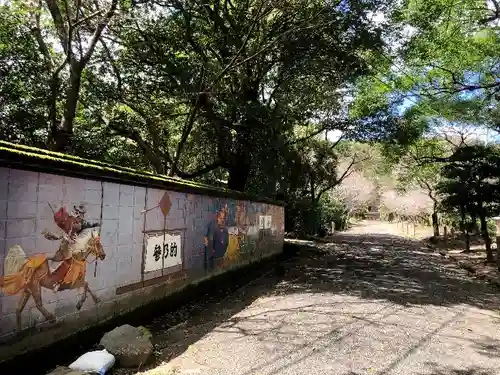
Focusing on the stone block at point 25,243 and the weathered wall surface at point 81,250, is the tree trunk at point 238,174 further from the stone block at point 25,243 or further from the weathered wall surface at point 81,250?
the stone block at point 25,243

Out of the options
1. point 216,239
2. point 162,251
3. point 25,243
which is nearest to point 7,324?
point 25,243

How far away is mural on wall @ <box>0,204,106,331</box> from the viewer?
165 inches

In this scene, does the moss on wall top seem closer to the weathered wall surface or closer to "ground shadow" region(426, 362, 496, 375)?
the weathered wall surface

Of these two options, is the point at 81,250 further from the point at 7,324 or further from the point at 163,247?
the point at 163,247

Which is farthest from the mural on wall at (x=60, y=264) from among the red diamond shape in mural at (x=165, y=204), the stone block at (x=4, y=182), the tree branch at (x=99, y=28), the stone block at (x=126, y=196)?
the tree branch at (x=99, y=28)

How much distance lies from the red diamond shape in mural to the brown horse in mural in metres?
1.80

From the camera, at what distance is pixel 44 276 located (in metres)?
4.59

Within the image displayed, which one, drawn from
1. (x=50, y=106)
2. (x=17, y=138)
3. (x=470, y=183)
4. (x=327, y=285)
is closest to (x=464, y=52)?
(x=470, y=183)

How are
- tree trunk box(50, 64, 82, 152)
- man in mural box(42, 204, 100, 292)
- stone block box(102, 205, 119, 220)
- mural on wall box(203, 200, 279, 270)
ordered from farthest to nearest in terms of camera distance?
tree trunk box(50, 64, 82, 152), mural on wall box(203, 200, 279, 270), stone block box(102, 205, 119, 220), man in mural box(42, 204, 100, 292)

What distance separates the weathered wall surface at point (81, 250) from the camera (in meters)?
4.20

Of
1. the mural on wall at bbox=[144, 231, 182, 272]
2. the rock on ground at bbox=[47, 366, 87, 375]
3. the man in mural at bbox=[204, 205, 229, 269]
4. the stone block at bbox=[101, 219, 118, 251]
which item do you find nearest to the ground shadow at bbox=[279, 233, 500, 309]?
the man in mural at bbox=[204, 205, 229, 269]

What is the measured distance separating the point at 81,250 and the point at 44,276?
0.65m

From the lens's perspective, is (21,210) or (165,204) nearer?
(21,210)

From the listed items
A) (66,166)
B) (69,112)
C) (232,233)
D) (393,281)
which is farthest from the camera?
(393,281)
